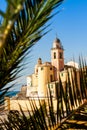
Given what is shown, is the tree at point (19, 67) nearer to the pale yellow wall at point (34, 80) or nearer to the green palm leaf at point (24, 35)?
the green palm leaf at point (24, 35)

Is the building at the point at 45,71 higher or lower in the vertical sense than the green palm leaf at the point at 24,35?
higher

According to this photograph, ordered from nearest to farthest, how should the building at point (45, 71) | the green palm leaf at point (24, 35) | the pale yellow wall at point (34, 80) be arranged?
the green palm leaf at point (24, 35) → the building at point (45, 71) → the pale yellow wall at point (34, 80)

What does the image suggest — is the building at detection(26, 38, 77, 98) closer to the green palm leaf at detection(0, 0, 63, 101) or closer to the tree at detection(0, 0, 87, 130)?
the tree at detection(0, 0, 87, 130)

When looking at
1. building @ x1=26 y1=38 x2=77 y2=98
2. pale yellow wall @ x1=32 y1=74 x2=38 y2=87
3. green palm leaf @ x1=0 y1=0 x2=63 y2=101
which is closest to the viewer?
green palm leaf @ x1=0 y1=0 x2=63 y2=101

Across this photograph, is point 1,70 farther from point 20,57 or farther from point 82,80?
point 82,80

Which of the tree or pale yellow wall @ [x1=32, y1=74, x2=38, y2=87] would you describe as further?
pale yellow wall @ [x1=32, y1=74, x2=38, y2=87]

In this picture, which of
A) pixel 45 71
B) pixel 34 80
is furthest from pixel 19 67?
pixel 34 80

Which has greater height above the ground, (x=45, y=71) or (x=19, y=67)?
(x=45, y=71)

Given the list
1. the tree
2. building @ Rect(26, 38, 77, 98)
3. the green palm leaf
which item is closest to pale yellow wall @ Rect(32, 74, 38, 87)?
building @ Rect(26, 38, 77, 98)

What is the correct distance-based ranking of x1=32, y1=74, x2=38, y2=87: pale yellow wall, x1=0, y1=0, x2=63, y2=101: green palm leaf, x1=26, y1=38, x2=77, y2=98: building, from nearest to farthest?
x1=0, y1=0, x2=63, y2=101: green palm leaf
x1=26, y1=38, x2=77, y2=98: building
x1=32, y1=74, x2=38, y2=87: pale yellow wall

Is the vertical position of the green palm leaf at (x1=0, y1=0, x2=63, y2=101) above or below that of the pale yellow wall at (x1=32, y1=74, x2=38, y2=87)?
below

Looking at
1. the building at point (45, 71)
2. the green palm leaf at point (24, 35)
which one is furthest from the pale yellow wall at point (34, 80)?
the green palm leaf at point (24, 35)

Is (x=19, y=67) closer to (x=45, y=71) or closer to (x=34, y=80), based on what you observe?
(x=45, y=71)

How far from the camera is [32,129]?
1.35 m
